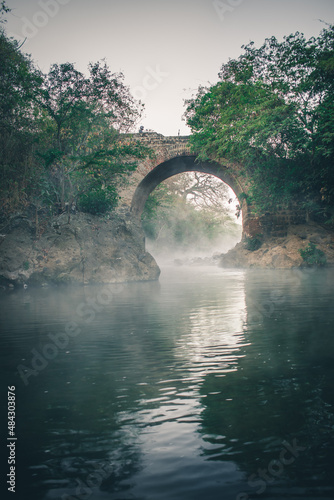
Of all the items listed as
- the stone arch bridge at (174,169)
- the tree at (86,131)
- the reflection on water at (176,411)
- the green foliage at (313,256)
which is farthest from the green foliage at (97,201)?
the reflection on water at (176,411)

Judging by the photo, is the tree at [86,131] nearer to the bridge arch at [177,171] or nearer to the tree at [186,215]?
the bridge arch at [177,171]

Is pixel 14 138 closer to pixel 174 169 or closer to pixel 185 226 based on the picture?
pixel 174 169

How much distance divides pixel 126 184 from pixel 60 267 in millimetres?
7963

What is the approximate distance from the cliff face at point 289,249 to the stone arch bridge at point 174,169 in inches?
30.7

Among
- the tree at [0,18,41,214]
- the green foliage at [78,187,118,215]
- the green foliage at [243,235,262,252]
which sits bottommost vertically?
the green foliage at [243,235,262,252]

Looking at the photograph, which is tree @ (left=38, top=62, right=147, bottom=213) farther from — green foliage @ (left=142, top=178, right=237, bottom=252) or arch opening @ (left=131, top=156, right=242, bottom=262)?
green foliage @ (left=142, top=178, right=237, bottom=252)

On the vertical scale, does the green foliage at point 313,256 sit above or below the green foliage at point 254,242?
below

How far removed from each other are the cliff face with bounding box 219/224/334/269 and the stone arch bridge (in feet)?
2.56

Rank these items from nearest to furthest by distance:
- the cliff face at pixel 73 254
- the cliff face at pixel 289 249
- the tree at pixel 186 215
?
1. the cliff face at pixel 73 254
2. the cliff face at pixel 289 249
3. the tree at pixel 186 215

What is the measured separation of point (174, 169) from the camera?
24.9 m

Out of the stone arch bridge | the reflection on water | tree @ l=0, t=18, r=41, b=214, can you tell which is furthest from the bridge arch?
the reflection on water

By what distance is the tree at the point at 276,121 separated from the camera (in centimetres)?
1762

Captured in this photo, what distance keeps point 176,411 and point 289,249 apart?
65.7ft

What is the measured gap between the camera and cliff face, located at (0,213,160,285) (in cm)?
1420
